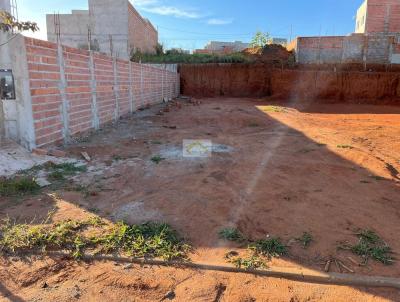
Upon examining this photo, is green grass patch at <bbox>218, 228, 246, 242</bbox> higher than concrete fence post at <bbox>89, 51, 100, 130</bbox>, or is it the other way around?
concrete fence post at <bbox>89, 51, 100, 130</bbox>

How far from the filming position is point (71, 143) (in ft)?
22.6

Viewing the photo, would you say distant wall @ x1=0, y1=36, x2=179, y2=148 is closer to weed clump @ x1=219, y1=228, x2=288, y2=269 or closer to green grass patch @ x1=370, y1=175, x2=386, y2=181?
weed clump @ x1=219, y1=228, x2=288, y2=269

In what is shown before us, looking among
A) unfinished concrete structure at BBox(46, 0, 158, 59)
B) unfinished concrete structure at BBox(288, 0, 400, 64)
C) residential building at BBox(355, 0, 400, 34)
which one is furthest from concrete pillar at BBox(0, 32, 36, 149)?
residential building at BBox(355, 0, 400, 34)

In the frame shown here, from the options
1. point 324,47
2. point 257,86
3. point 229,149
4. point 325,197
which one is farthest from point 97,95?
point 324,47

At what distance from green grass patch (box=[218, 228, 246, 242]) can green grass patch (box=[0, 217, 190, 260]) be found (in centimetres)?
43

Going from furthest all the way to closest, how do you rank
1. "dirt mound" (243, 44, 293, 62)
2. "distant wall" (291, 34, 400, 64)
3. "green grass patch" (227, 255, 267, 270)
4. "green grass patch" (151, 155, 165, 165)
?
"dirt mound" (243, 44, 293, 62)
"distant wall" (291, 34, 400, 64)
"green grass patch" (151, 155, 165, 165)
"green grass patch" (227, 255, 267, 270)

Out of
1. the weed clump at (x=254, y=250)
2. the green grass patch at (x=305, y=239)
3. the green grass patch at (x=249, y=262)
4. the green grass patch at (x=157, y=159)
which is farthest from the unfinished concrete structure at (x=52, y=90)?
the green grass patch at (x=305, y=239)

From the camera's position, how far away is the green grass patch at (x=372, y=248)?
2808mm

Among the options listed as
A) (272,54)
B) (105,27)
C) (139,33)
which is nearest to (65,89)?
(105,27)

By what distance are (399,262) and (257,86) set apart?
893 inches

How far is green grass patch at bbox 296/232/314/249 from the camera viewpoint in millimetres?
3023

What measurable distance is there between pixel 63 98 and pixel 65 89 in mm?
211

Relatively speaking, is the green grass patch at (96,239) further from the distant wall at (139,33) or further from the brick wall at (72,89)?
the distant wall at (139,33)

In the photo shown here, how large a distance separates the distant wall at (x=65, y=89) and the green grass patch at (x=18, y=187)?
1.45m
